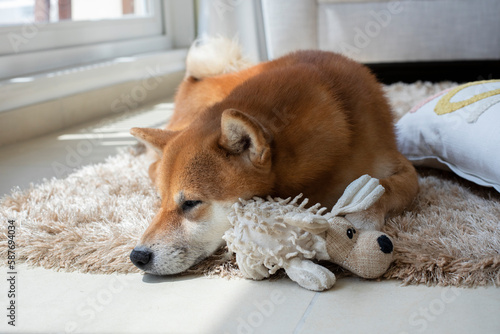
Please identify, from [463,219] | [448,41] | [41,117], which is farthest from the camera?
[448,41]

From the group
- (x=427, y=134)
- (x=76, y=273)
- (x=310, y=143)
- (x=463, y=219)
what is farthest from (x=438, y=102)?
(x=76, y=273)

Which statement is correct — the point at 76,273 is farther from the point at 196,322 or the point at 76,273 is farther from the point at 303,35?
the point at 303,35

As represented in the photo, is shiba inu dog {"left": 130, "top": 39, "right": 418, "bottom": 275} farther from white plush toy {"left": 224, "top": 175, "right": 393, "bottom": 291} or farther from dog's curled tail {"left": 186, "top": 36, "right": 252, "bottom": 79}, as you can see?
dog's curled tail {"left": 186, "top": 36, "right": 252, "bottom": 79}

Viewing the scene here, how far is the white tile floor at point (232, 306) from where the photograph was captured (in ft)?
2.99

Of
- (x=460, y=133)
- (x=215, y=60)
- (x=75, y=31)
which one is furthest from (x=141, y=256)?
(x=75, y=31)

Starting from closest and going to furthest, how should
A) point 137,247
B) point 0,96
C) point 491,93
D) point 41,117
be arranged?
point 137,247 < point 491,93 < point 0,96 < point 41,117

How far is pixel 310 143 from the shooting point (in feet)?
3.78

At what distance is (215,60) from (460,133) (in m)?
0.92

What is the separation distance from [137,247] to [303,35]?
222 centimetres

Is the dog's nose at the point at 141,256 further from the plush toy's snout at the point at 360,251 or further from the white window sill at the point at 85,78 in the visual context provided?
the white window sill at the point at 85,78

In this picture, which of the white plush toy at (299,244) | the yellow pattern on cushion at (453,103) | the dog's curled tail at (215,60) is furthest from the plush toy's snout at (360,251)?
the dog's curled tail at (215,60)

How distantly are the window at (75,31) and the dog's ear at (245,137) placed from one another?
1.62 meters

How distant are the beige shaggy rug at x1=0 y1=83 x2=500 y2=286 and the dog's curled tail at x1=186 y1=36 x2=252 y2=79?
0.49 meters

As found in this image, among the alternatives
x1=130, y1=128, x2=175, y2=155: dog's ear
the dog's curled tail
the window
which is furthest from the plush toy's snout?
the window
